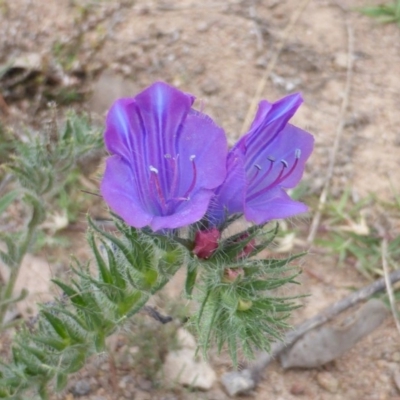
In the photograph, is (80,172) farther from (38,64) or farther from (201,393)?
(201,393)

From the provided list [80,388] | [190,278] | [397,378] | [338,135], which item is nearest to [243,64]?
[338,135]

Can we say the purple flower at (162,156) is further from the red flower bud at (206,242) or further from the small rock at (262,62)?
the small rock at (262,62)

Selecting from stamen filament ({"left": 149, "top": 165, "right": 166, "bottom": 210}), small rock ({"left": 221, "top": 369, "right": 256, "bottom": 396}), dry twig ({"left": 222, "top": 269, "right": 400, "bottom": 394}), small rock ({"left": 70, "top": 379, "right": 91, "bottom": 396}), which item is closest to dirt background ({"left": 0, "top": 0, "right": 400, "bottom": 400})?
dry twig ({"left": 222, "top": 269, "right": 400, "bottom": 394})

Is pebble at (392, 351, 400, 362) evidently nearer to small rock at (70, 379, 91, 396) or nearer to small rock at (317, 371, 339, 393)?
small rock at (317, 371, 339, 393)

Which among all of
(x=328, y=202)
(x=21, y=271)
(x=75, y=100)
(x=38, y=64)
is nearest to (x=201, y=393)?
(x=21, y=271)

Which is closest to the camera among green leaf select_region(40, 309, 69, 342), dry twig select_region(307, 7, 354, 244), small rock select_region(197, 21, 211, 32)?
green leaf select_region(40, 309, 69, 342)

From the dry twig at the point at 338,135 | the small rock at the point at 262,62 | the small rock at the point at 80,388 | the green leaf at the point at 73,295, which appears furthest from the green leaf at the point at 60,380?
the small rock at the point at 262,62
